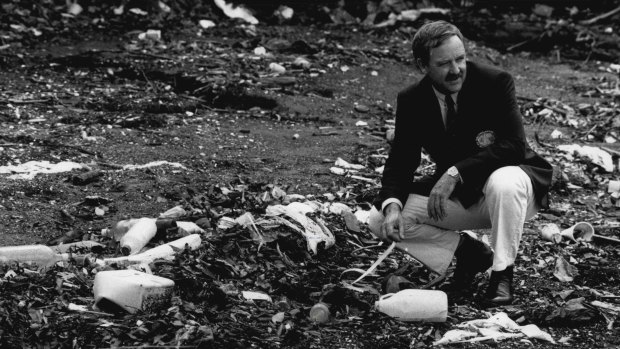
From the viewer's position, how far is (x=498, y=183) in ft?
11.9

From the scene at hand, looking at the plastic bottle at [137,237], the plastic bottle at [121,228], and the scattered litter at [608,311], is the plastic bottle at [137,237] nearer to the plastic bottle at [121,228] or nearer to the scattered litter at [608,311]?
the plastic bottle at [121,228]

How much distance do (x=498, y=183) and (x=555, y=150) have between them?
295 centimetres

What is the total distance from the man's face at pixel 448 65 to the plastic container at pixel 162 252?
130 cm

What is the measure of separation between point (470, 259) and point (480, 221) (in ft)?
0.59

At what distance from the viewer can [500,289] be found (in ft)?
12.1

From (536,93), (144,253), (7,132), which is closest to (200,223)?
(144,253)

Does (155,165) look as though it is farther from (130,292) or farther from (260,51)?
(260,51)

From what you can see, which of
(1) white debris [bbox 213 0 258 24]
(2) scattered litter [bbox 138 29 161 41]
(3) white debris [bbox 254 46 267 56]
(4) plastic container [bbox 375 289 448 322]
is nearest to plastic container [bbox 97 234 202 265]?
(4) plastic container [bbox 375 289 448 322]

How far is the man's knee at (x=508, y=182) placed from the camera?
11.9 ft

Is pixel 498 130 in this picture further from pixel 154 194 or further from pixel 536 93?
pixel 536 93

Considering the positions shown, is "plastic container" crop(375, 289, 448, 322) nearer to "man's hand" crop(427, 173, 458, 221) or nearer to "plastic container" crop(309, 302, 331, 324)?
"plastic container" crop(309, 302, 331, 324)

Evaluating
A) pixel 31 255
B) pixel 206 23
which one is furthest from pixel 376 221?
pixel 206 23

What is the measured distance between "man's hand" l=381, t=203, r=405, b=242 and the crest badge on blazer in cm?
43

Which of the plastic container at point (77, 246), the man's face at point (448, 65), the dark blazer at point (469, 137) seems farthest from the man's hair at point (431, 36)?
the plastic container at point (77, 246)
